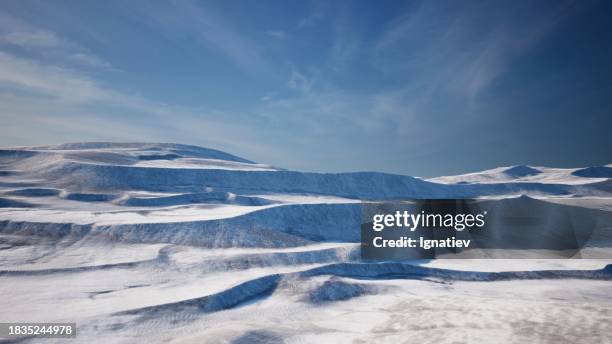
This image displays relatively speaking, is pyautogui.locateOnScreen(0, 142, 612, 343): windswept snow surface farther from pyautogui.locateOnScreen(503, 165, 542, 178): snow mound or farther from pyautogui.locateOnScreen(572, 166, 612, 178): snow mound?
pyautogui.locateOnScreen(503, 165, 542, 178): snow mound

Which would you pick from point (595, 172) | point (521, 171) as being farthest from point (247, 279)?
point (521, 171)

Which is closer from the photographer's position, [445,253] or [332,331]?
[332,331]

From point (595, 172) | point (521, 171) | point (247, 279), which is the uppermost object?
point (521, 171)

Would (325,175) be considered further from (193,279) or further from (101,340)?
(101,340)

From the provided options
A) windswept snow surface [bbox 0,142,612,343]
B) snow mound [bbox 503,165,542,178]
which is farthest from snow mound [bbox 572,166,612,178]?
windswept snow surface [bbox 0,142,612,343]

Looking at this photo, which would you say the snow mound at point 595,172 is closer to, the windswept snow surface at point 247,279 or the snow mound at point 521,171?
the snow mound at point 521,171

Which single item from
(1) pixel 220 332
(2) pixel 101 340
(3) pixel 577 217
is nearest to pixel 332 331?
(1) pixel 220 332

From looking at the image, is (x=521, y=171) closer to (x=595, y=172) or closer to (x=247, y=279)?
(x=595, y=172)

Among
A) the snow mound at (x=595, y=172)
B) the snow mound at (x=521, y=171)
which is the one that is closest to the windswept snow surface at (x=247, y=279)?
the snow mound at (x=595, y=172)

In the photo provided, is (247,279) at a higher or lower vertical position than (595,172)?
lower
